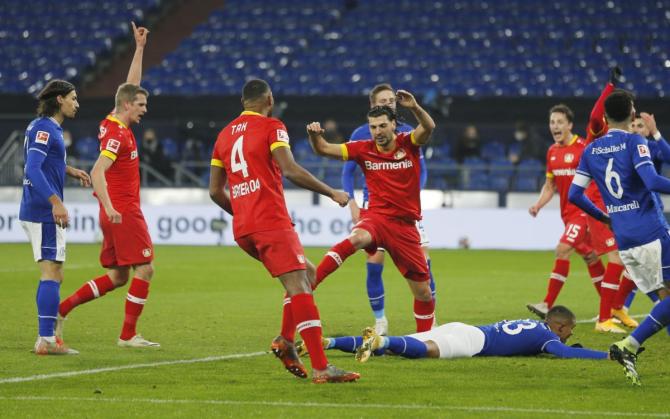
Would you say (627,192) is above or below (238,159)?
below

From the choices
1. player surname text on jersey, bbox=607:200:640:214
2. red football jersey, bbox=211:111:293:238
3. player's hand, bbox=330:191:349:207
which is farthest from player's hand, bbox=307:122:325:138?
player surname text on jersey, bbox=607:200:640:214

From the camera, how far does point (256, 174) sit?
26.1 ft

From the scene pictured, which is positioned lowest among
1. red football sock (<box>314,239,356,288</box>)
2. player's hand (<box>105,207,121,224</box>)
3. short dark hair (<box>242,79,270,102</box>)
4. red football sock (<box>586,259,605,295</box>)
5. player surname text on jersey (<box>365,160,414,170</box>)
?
red football sock (<box>586,259,605,295</box>)

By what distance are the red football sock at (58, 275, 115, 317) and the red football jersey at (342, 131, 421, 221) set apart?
2.42m

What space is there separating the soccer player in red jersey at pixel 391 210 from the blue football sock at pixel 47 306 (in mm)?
2091

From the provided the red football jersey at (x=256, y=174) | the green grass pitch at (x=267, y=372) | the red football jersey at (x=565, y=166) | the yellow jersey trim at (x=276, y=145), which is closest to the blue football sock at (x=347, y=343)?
the green grass pitch at (x=267, y=372)

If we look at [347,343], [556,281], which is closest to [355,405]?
[347,343]

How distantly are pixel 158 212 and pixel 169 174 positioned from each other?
237 centimetres

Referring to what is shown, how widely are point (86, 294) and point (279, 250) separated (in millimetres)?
2983

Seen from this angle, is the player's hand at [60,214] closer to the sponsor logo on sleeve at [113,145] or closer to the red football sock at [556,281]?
the sponsor logo on sleeve at [113,145]

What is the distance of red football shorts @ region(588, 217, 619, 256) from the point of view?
40.9 feet

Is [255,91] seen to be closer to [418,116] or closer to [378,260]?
[418,116]

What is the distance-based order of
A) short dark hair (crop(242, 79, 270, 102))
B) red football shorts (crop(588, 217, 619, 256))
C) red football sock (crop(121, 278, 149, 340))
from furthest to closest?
red football shorts (crop(588, 217, 619, 256)) < red football sock (crop(121, 278, 149, 340)) < short dark hair (crop(242, 79, 270, 102))

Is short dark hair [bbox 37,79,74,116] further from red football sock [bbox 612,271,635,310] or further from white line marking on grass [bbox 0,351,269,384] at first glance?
red football sock [bbox 612,271,635,310]
